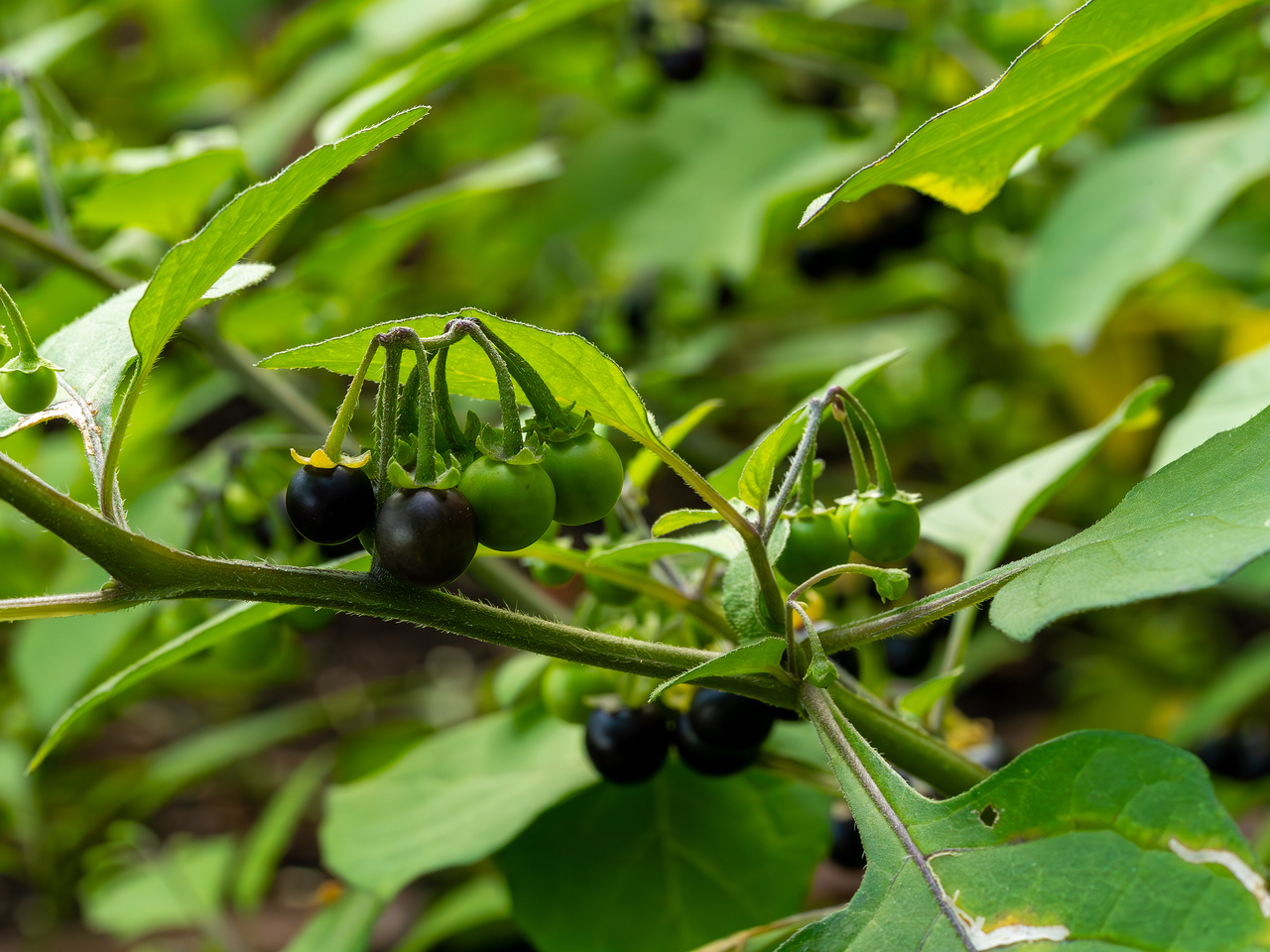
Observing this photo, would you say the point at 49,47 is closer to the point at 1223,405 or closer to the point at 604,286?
the point at 604,286

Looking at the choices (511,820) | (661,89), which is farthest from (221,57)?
(511,820)

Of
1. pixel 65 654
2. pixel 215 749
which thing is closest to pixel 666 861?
pixel 65 654

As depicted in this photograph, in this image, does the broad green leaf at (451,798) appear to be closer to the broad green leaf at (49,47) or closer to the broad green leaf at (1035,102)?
the broad green leaf at (1035,102)

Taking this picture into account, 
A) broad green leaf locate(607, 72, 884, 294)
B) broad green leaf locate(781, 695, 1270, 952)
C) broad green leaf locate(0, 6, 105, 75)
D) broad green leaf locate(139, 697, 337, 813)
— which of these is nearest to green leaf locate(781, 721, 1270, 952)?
broad green leaf locate(781, 695, 1270, 952)

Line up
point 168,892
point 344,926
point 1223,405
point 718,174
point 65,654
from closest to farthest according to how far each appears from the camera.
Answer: point 1223,405
point 344,926
point 65,654
point 168,892
point 718,174

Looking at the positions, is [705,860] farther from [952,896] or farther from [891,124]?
[891,124]

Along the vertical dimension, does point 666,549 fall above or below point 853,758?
above

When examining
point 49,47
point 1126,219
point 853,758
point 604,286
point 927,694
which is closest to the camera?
point 853,758
